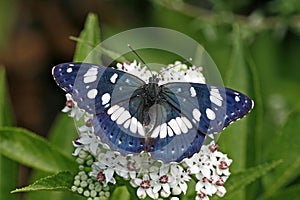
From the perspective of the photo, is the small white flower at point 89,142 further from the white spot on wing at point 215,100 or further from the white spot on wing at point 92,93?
the white spot on wing at point 215,100

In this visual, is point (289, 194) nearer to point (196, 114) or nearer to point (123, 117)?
point (196, 114)

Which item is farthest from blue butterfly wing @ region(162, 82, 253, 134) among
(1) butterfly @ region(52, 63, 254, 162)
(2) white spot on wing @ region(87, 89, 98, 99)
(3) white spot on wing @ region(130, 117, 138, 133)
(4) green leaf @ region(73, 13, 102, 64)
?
(4) green leaf @ region(73, 13, 102, 64)

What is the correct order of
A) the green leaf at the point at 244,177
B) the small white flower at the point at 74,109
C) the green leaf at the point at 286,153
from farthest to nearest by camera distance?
the green leaf at the point at 286,153, the green leaf at the point at 244,177, the small white flower at the point at 74,109

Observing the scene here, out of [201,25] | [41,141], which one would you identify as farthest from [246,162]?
[201,25]

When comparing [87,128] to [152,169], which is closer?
[152,169]

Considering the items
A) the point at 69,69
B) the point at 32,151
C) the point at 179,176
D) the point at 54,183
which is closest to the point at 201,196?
the point at 179,176

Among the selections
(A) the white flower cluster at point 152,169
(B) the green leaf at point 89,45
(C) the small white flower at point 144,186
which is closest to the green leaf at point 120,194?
(A) the white flower cluster at point 152,169
